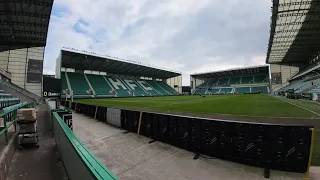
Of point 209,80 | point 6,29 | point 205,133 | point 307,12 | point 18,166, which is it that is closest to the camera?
point 18,166

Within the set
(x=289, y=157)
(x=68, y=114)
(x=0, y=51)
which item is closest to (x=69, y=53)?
(x=0, y=51)

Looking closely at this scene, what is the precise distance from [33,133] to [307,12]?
3559 cm

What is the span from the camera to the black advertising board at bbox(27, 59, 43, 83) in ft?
120

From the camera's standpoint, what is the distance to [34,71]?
123 ft

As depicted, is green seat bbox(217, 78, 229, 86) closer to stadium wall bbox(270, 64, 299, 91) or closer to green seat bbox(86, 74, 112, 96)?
stadium wall bbox(270, 64, 299, 91)

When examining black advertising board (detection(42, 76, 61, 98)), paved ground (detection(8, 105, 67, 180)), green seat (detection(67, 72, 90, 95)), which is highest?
green seat (detection(67, 72, 90, 95))

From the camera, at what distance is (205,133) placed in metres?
5.50

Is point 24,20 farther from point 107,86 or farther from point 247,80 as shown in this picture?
point 247,80

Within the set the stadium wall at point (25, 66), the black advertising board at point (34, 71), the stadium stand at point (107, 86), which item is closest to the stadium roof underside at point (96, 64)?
the stadium stand at point (107, 86)

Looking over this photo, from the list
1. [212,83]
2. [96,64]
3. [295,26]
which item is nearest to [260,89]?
[212,83]

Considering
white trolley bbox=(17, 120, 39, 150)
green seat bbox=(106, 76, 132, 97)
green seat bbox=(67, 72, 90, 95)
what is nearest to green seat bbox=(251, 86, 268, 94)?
green seat bbox=(106, 76, 132, 97)

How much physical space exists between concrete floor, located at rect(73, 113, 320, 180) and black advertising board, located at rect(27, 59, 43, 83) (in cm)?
4007

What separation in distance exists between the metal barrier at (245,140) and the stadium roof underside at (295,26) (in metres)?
25.9

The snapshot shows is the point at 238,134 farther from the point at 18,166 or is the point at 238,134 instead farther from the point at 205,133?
the point at 18,166
